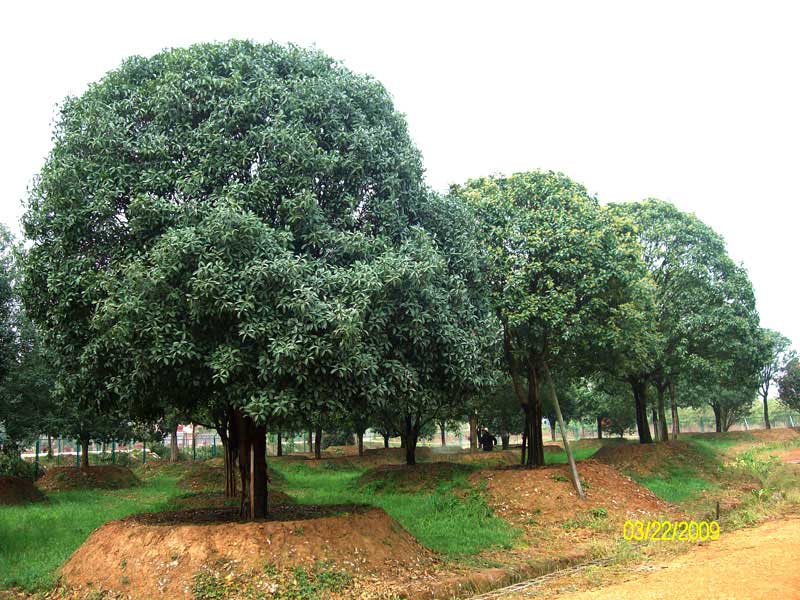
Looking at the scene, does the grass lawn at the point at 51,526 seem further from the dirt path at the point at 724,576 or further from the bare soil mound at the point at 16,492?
the dirt path at the point at 724,576

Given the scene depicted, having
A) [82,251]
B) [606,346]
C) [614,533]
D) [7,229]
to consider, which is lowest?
[614,533]

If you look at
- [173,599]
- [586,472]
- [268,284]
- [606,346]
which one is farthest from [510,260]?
[173,599]

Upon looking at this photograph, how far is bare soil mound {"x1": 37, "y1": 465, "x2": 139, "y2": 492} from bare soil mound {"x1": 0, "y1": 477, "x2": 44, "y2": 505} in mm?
4832

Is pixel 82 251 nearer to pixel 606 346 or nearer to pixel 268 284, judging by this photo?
pixel 268 284

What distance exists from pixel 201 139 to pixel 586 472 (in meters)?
13.0

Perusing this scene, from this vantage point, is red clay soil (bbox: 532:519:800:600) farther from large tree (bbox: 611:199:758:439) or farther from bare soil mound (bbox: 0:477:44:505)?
bare soil mound (bbox: 0:477:44:505)

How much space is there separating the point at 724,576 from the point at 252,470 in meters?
7.43

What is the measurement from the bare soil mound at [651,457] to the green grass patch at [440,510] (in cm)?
726

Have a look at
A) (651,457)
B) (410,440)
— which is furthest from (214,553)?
(651,457)

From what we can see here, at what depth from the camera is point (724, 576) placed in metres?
8.91

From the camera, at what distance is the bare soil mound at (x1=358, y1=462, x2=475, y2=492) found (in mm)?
20766

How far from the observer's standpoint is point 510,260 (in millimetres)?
17406

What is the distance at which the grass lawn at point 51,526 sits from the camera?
10.7 m

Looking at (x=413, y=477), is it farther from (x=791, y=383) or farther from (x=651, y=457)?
(x=791, y=383)
